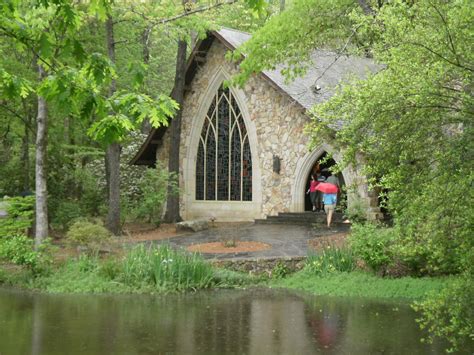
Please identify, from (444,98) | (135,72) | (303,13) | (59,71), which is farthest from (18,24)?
(303,13)

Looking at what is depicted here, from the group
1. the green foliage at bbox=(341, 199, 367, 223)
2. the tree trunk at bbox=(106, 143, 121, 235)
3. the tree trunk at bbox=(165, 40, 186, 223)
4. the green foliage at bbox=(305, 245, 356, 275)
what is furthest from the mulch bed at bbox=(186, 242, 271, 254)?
the tree trunk at bbox=(165, 40, 186, 223)

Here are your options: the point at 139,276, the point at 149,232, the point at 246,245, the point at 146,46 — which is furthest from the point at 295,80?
the point at 139,276

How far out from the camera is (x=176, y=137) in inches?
806

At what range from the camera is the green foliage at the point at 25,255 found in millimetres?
11281

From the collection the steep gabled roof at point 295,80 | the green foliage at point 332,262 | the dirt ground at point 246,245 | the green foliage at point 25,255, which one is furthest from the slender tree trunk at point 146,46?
the green foliage at point 332,262

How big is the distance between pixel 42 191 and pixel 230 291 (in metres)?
4.92

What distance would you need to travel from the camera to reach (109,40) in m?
16.4

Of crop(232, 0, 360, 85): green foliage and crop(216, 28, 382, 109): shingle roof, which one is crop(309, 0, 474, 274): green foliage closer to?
crop(232, 0, 360, 85): green foliage

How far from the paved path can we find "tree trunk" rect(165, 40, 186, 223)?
2.64 meters

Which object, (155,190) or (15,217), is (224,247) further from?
(155,190)

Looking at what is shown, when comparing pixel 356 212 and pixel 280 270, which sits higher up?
pixel 356 212

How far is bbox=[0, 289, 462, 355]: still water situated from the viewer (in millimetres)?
6988

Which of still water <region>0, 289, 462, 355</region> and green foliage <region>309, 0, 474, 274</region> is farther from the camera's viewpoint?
still water <region>0, 289, 462, 355</region>

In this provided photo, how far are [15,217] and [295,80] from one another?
8.92 m
